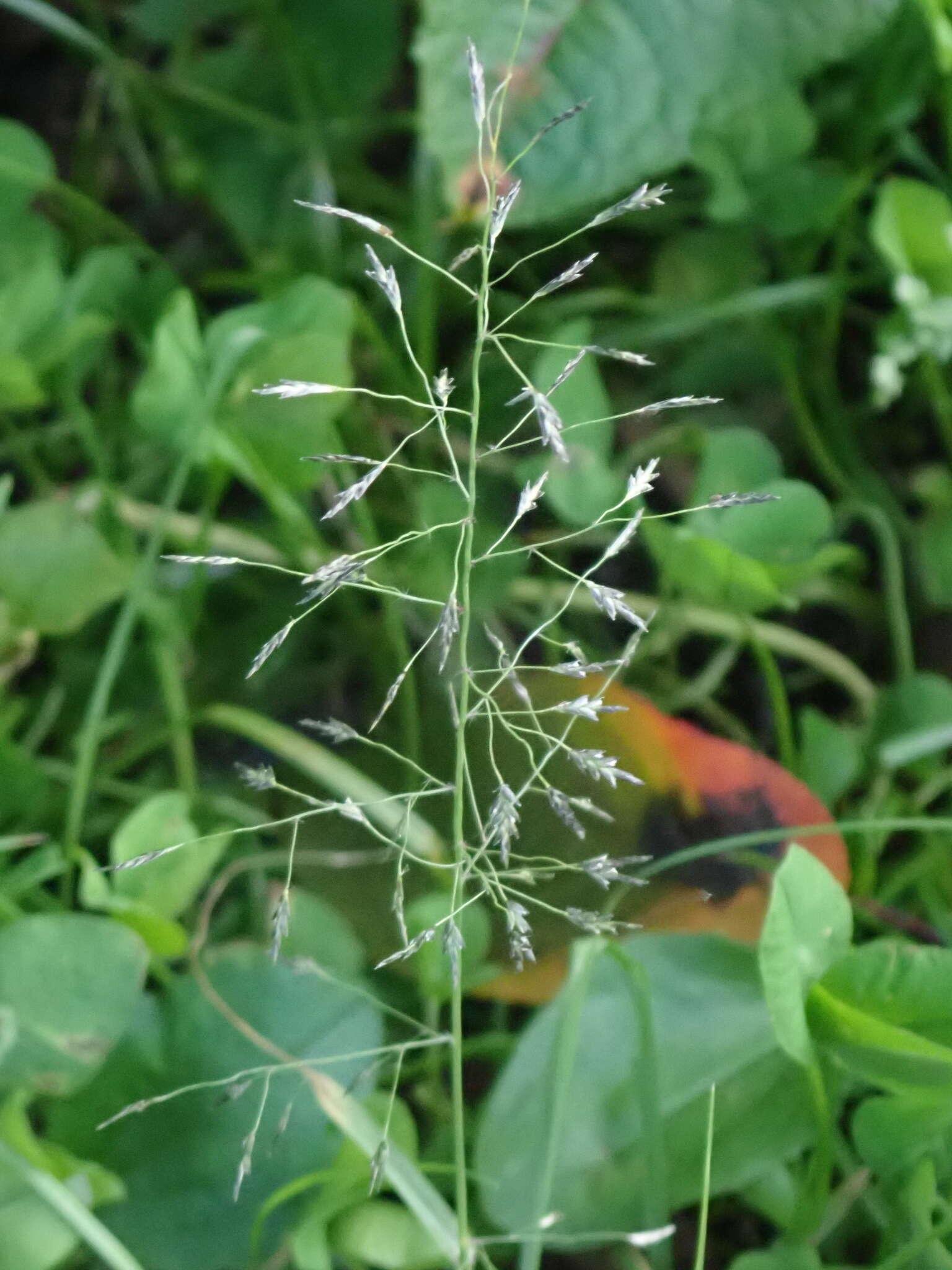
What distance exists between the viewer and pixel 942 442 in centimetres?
95

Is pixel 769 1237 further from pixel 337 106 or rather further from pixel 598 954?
pixel 337 106

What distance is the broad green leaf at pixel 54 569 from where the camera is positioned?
2.45 ft

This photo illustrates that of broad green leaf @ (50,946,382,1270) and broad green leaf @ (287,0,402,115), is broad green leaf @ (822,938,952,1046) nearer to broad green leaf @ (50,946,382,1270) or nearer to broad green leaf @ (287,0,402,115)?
broad green leaf @ (50,946,382,1270)

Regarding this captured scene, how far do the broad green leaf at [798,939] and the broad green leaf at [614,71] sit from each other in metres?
0.45

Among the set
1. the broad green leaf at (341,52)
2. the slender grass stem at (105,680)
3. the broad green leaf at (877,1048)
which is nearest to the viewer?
the broad green leaf at (877,1048)

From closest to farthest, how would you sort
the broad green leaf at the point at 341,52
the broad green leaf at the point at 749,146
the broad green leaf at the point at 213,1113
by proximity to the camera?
the broad green leaf at the point at 213,1113
the broad green leaf at the point at 749,146
the broad green leaf at the point at 341,52

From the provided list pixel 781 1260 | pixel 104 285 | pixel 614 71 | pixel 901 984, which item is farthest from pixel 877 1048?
pixel 104 285

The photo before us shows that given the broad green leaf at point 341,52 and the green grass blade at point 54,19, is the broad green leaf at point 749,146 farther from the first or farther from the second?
the green grass blade at point 54,19

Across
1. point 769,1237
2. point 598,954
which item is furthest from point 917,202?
point 769,1237

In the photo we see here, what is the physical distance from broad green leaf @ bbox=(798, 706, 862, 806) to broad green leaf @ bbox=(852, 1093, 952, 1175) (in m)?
0.23

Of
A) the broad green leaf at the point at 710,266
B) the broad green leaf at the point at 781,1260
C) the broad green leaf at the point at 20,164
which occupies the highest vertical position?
the broad green leaf at the point at 20,164

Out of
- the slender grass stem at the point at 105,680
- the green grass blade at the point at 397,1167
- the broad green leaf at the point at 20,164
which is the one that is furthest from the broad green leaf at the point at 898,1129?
the broad green leaf at the point at 20,164

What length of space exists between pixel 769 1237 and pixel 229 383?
2.04 ft

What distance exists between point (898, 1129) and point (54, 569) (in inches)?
22.6
